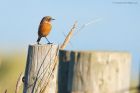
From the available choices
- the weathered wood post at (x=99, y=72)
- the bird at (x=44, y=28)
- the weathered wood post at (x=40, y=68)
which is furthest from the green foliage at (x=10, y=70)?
the weathered wood post at (x=99, y=72)

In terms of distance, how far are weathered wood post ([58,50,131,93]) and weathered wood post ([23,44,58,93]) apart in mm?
1771

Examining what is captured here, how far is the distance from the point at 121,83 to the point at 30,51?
195 cm

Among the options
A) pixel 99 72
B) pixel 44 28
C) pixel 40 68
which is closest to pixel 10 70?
pixel 44 28

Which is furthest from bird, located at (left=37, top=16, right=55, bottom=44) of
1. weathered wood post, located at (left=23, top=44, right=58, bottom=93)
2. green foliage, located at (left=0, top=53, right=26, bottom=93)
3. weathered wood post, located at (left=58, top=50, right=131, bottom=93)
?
weathered wood post, located at (left=58, top=50, right=131, bottom=93)

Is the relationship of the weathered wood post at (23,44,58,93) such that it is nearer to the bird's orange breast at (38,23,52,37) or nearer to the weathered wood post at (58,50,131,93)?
the weathered wood post at (58,50,131,93)

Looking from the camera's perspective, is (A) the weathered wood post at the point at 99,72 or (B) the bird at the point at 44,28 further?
(B) the bird at the point at 44,28

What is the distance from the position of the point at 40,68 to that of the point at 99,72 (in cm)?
190

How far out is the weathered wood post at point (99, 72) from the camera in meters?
3.53

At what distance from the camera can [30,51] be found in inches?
212

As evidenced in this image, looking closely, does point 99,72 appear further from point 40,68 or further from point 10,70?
point 10,70

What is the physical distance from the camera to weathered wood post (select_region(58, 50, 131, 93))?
353cm

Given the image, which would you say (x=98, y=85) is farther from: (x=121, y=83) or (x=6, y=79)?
(x=6, y=79)

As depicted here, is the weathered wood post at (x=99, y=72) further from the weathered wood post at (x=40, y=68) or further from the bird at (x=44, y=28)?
the bird at (x=44, y=28)

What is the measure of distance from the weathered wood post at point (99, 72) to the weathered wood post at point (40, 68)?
1771mm
